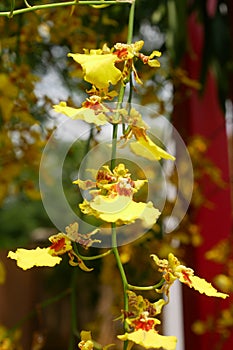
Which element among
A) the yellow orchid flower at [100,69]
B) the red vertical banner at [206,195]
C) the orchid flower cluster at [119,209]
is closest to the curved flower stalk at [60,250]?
the orchid flower cluster at [119,209]

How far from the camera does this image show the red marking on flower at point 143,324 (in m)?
0.44

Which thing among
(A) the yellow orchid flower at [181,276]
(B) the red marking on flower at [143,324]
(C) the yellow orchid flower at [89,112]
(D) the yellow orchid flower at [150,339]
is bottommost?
(D) the yellow orchid flower at [150,339]

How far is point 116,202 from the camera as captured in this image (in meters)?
0.45

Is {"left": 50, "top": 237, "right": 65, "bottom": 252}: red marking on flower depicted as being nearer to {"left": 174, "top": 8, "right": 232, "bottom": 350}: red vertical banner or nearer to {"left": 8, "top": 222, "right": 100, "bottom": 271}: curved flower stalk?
{"left": 8, "top": 222, "right": 100, "bottom": 271}: curved flower stalk

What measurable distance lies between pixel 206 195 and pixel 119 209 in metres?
1.13

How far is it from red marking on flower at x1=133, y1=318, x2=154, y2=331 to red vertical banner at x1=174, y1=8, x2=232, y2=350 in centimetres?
104

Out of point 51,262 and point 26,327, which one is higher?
point 51,262

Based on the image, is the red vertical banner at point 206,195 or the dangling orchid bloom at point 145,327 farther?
the red vertical banner at point 206,195

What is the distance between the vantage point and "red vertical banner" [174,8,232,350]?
5.11 feet

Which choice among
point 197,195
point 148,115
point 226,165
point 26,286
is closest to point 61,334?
point 26,286

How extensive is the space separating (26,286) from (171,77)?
2.30 metres

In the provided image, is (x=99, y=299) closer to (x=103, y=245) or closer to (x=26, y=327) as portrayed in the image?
(x=26, y=327)

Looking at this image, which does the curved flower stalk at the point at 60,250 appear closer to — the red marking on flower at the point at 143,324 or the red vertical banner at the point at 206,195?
the red marking on flower at the point at 143,324

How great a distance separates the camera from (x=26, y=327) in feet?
10.2
